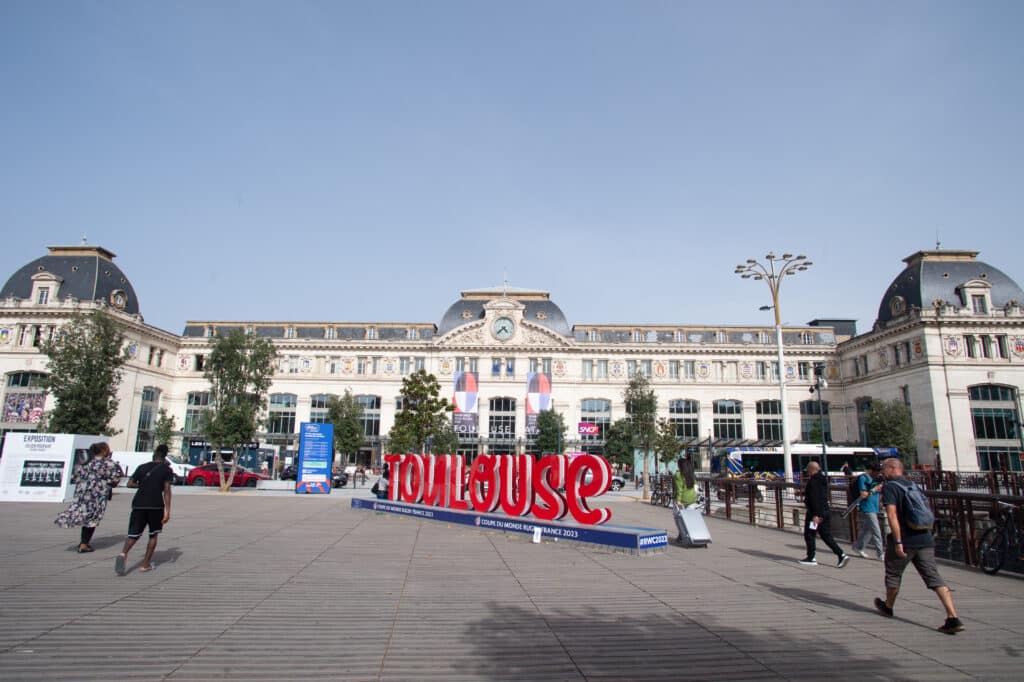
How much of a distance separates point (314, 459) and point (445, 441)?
22.2 m

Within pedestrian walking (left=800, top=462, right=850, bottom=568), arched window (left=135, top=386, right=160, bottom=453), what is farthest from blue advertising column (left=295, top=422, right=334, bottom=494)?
arched window (left=135, top=386, right=160, bottom=453)

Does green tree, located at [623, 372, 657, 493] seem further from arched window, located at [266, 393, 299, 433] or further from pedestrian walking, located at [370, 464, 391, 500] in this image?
arched window, located at [266, 393, 299, 433]

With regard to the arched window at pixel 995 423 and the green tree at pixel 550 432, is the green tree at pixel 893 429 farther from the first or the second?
the green tree at pixel 550 432

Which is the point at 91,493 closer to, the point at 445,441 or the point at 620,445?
the point at 620,445

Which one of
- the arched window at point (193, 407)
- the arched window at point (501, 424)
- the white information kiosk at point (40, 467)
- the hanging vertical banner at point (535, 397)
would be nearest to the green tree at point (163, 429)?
the arched window at point (193, 407)

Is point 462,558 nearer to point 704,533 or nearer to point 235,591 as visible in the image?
point 235,591

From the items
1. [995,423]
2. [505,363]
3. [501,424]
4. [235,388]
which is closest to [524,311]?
[505,363]

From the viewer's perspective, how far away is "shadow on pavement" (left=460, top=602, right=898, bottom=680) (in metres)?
5.88

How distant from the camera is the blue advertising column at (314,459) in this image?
3512 cm

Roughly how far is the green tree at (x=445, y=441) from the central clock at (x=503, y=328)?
12.2 meters

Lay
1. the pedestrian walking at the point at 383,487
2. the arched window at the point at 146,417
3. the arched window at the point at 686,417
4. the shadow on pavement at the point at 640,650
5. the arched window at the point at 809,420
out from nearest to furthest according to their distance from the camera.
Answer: the shadow on pavement at the point at 640,650, the pedestrian walking at the point at 383,487, the arched window at the point at 146,417, the arched window at the point at 809,420, the arched window at the point at 686,417

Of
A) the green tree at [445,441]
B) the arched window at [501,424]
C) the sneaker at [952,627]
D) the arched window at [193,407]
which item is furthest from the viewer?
the arched window at [193,407]

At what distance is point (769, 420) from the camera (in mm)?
67562

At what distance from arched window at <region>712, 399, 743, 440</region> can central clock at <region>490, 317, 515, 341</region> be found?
24.7 metres
